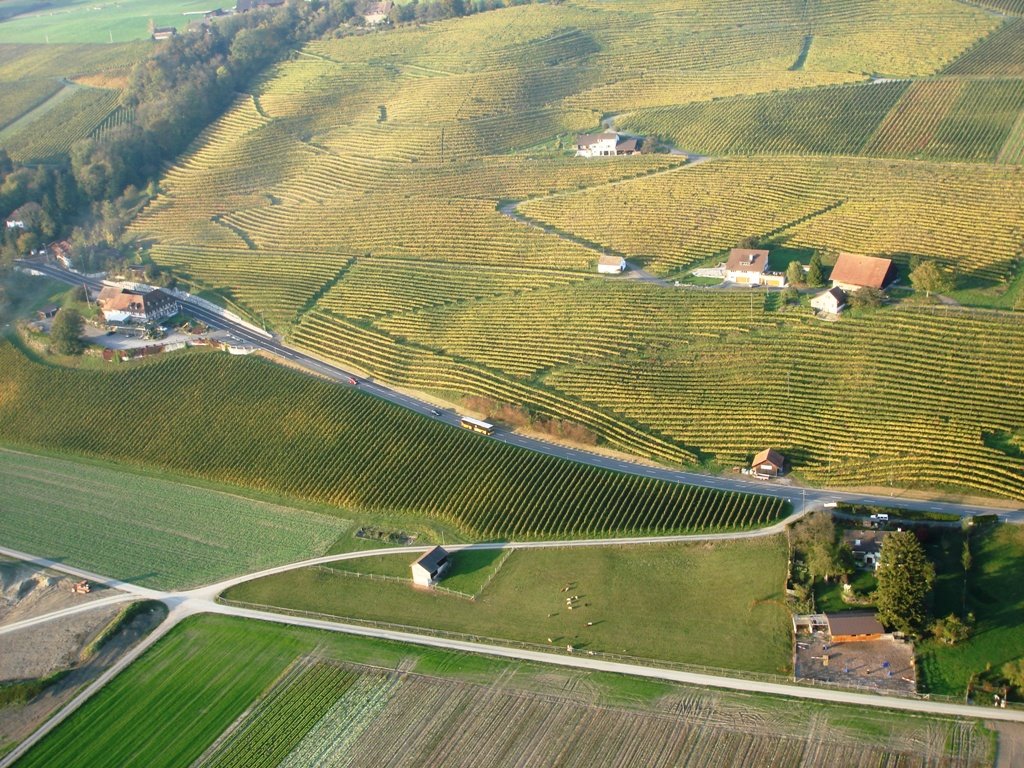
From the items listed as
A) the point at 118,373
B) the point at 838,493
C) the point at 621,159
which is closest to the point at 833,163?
the point at 621,159

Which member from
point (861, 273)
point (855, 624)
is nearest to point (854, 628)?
point (855, 624)

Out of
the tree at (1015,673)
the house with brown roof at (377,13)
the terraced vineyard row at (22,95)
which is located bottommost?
the tree at (1015,673)

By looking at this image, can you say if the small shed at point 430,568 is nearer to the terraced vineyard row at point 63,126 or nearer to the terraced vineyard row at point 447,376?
the terraced vineyard row at point 447,376

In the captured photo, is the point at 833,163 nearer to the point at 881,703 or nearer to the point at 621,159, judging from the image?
the point at 621,159

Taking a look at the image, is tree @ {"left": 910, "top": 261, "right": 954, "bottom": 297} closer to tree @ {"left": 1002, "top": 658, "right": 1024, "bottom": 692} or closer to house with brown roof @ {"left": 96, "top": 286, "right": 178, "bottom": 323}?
tree @ {"left": 1002, "top": 658, "right": 1024, "bottom": 692}

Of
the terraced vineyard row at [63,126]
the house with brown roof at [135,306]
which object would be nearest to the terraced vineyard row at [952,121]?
the house with brown roof at [135,306]

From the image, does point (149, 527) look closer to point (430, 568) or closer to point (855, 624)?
point (430, 568)
